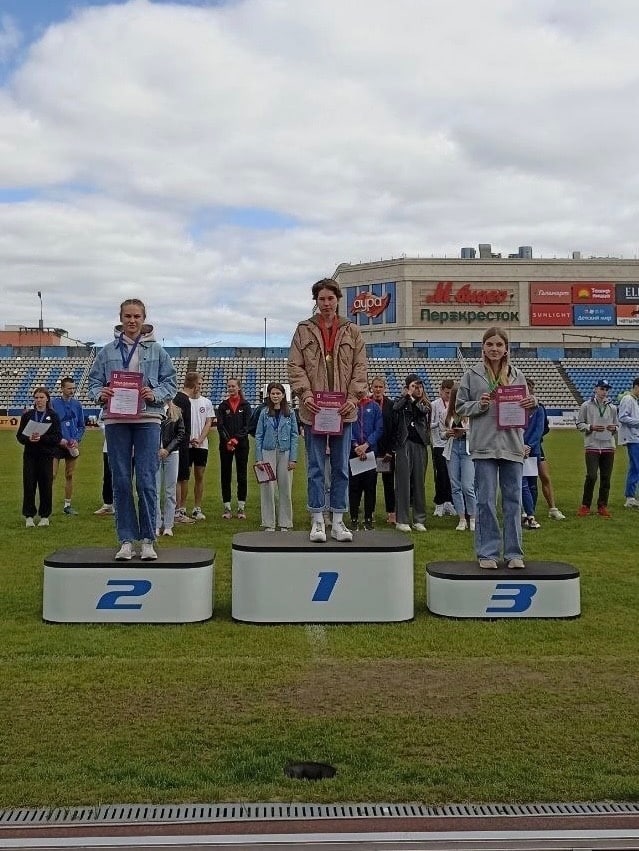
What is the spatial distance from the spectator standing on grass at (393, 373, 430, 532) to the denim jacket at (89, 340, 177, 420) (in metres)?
5.01

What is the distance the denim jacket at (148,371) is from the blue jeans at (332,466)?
117cm

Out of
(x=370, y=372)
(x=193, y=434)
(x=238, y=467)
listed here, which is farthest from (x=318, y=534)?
(x=370, y=372)

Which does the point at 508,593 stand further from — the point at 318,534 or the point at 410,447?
the point at 410,447

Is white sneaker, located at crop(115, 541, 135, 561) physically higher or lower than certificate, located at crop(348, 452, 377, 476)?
lower

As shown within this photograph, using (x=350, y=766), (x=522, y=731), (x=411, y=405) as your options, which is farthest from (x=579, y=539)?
(x=350, y=766)

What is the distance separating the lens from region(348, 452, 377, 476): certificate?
34.6 ft

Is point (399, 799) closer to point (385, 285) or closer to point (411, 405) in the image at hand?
point (411, 405)

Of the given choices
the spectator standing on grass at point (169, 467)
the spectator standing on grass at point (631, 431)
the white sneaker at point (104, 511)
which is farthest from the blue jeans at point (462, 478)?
the white sneaker at point (104, 511)

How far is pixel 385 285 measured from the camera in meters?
74.3

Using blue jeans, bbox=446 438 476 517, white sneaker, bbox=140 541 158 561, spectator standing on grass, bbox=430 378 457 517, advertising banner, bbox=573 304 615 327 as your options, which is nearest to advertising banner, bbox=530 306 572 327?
advertising banner, bbox=573 304 615 327

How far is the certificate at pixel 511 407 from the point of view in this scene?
21.2 ft

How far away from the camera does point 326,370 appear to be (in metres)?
6.49

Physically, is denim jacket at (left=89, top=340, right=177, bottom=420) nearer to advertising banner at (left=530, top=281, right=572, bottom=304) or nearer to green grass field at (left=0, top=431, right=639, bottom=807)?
green grass field at (left=0, top=431, right=639, bottom=807)

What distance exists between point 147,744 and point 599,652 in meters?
3.08
